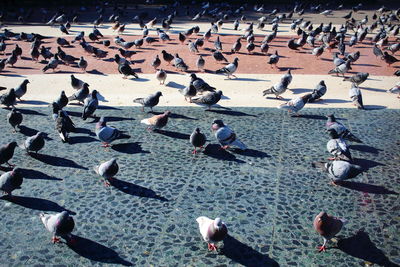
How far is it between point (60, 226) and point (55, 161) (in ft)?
10.2

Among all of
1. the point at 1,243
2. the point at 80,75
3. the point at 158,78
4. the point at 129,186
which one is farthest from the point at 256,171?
the point at 80,75

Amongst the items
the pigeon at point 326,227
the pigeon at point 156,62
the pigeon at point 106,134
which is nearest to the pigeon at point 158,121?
the pigeon at point 106,134

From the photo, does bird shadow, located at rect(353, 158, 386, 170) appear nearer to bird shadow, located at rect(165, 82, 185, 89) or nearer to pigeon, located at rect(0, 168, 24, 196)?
pigeon, located at rect(0, 168, 24, 196)

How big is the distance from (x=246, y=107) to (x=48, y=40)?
16324mm

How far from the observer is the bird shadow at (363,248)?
5152 millimetres

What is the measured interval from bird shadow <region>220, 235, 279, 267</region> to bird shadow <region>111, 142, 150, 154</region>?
12.6ft

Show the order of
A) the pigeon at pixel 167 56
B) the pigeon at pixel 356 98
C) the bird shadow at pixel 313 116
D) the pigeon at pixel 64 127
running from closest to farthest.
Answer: the pigeon at pixel 64 127 < the bird shadow at pixel 313 116 < the pigeon at pixel 356 98 < the pigeon at pixel 167 56

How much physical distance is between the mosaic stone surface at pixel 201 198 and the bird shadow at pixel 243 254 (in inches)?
0.6

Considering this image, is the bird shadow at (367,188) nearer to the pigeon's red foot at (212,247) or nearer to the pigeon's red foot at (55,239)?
the pigeon's red foot at (212,247)

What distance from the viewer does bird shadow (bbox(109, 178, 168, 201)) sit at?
680cm

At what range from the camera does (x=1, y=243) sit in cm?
550

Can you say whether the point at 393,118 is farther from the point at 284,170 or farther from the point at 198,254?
the point at 198,254

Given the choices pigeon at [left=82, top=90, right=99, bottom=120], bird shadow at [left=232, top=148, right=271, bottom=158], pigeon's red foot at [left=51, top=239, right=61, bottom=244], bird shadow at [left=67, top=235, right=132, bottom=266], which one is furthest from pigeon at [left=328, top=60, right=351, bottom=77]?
pigeon's red foot at [left=51, top=239, right=61, bottom=244]

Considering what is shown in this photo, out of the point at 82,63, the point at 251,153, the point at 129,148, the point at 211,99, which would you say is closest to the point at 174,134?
the point at 129,148
